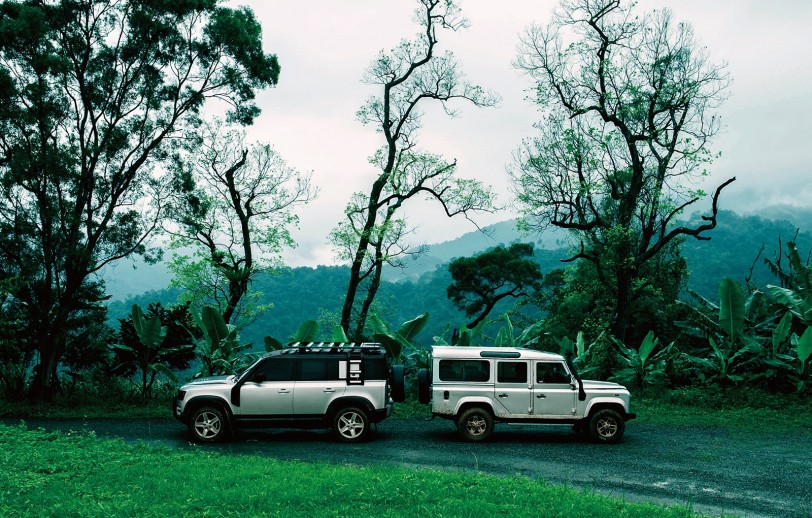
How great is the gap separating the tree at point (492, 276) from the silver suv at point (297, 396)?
33.7m

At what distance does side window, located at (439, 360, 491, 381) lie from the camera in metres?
13.2

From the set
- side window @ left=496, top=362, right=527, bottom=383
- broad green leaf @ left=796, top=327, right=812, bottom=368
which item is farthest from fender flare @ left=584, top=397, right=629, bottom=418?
broad green leaf @ left=796, top=327, right=812, bottom=368

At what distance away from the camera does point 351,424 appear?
13.1 metres

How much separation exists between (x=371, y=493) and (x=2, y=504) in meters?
4.13

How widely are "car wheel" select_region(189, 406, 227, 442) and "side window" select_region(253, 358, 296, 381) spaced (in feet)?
3.53

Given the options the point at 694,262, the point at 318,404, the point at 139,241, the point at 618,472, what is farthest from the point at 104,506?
the point at 694,262

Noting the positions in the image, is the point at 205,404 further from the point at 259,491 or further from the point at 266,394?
the point at 259,491

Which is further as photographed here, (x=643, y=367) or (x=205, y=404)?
(x=643, y=367)

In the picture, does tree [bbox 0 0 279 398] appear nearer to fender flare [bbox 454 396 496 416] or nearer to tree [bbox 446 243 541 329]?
fender flare [bbox 454 396 496 416]

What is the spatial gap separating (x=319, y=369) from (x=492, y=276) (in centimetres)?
3530

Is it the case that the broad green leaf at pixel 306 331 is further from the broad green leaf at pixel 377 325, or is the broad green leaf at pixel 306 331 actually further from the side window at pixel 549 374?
the side window at pixel 549 374

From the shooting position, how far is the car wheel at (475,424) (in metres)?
13.1

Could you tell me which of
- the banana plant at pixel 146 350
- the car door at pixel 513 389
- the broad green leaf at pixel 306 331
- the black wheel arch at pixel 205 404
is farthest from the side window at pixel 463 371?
the banana plant at pixel 146 350

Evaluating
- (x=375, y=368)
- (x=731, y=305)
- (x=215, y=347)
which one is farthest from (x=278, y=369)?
(x=731, y=305)
